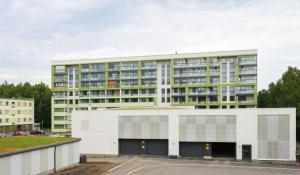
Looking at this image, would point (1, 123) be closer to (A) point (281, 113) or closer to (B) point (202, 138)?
(B) point (202, 138)

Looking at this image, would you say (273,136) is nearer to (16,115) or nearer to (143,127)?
(143,127)

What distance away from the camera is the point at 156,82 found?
4178 inches

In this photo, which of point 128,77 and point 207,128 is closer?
point 207,128

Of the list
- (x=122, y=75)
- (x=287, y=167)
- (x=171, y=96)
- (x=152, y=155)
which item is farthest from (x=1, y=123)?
(x=287, y=167)

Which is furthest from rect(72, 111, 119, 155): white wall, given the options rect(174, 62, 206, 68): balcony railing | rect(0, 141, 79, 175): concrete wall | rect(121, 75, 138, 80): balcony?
rect(174, 62, 206, 68): balcony railing

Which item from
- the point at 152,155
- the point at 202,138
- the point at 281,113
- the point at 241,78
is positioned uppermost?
the point at 241,78

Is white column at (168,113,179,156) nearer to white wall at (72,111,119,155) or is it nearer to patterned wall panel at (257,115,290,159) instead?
white wall at (72,111,119,155)

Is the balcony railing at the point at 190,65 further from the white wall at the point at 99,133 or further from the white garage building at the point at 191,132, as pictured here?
the white wall at the point at 99,133

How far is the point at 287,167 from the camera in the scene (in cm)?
4903

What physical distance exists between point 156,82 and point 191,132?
163 ft

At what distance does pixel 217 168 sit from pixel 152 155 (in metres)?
16.4

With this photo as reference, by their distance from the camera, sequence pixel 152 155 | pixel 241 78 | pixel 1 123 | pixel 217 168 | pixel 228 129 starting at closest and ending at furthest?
pixel 217 168, pixel 228 129, pixel 152 155, pixel 241 78, pixel 1 123

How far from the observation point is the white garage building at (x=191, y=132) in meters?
54.4

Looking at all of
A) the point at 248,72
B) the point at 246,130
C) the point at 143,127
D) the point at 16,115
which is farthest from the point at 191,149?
the point at 16,115
